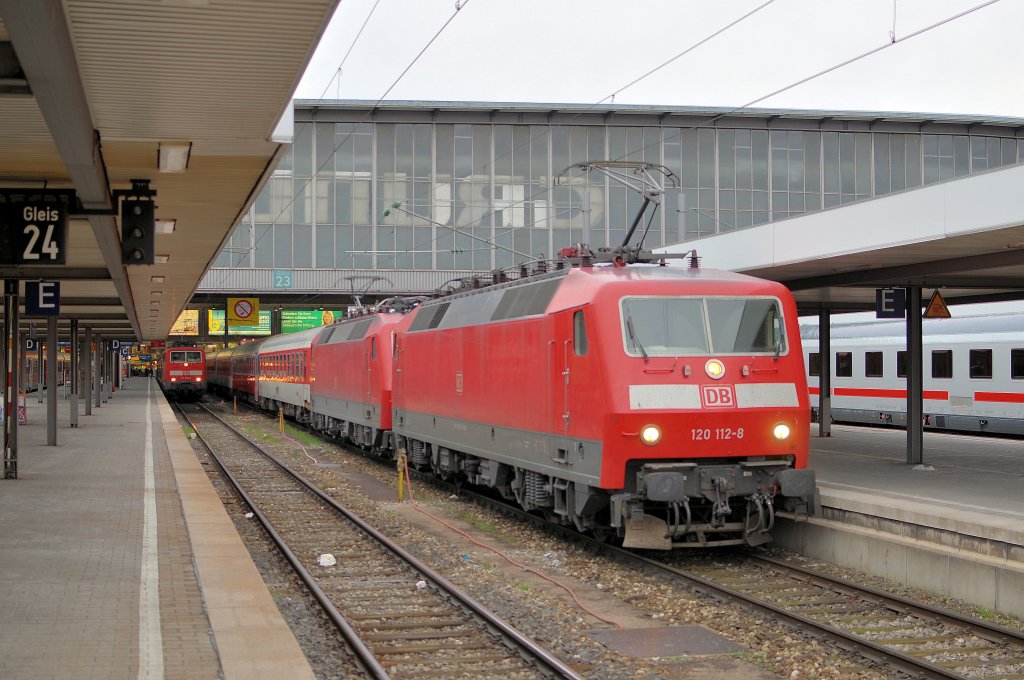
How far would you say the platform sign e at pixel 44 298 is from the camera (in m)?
19.5

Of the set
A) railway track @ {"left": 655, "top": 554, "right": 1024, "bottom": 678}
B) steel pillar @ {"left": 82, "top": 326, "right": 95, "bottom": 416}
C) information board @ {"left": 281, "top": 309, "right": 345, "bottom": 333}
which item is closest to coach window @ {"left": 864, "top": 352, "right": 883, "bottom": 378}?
railway track @ {"left": 655, "top": 554, "right": 1024, "bottom": 678}

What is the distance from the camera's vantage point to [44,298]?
766 inches

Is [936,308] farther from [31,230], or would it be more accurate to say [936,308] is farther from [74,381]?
[74,381]

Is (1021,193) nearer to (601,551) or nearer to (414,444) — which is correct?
(601,551)

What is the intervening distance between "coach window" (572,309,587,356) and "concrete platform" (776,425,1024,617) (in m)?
3.43

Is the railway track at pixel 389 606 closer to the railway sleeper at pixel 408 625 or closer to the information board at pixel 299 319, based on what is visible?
the railway sleeper at pixel 408 625

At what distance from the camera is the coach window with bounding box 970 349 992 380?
26.0m

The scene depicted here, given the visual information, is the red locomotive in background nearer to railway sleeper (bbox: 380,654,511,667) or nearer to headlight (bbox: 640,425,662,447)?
headlight (bbox: 640,425,662,447)

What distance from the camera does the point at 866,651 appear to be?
8.26m

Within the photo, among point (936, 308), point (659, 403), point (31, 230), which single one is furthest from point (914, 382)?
point (31, 230)

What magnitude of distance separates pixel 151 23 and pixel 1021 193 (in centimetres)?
948

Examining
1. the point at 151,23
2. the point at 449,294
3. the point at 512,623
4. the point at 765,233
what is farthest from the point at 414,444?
the point at 151,23

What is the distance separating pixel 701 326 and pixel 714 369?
0.51 meters

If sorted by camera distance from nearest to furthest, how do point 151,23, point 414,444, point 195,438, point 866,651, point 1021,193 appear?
point 151,23, point 866,651, point 1021,193, point 414,444, point 195,438
